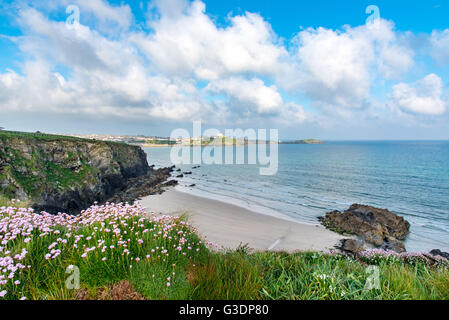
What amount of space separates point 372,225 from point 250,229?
1245 centimetres

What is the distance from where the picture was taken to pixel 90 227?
537cm

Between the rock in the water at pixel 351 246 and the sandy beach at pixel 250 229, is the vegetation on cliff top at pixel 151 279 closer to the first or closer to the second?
the sandy beach at pixel 250 229

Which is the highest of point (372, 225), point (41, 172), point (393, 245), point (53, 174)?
point (41, 172)

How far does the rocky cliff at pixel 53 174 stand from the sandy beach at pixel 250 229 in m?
8.32

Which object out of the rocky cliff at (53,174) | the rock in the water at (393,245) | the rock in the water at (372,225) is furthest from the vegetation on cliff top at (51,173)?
the rock in the water at (393,245)

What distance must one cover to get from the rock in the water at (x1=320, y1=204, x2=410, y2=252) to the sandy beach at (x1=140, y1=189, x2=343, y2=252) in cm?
223

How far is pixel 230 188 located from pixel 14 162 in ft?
111

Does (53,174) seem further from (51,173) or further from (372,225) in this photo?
(372,225)

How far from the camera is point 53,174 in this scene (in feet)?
90.3

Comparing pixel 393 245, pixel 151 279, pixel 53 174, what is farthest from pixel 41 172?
pixel 393 245

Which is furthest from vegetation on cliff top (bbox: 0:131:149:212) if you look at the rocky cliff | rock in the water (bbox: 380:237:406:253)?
rock in the water (bbox: 380:237:406:253)

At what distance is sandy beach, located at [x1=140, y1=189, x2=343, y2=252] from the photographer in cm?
1802

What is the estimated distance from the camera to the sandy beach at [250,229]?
59.1 ft
